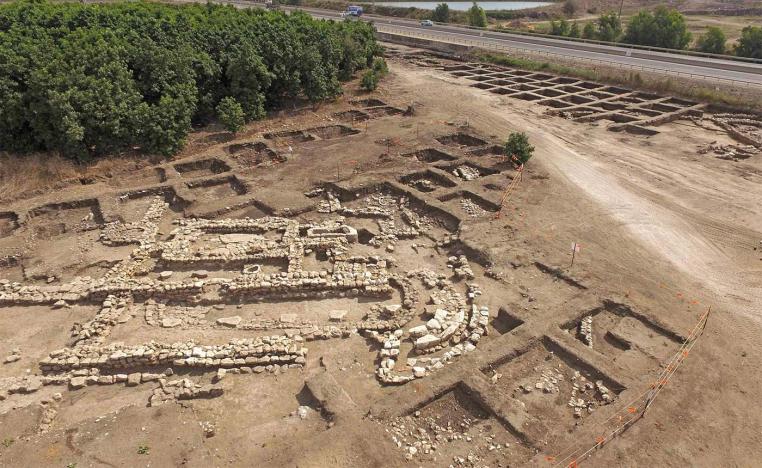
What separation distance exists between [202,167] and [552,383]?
21193 millimetres

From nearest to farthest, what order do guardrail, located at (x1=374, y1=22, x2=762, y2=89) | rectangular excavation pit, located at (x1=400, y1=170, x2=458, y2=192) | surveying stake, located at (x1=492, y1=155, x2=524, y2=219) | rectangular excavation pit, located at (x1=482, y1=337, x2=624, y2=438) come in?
rectangular excavation pit, located at (x1=482, y1=337, x2=624, y2=438) < surveying stake, located at (x1=492, y1=155, x2=524, y2=219) < rectangular excavation pit, located at (x1=400, y1=170, x2=458, y2=192) < guardrail, located at (x1=374, y1=22, x2=762, y2=89)

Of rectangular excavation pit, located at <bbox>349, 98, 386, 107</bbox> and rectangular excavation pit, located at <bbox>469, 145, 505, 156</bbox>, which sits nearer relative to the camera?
rectangular excavation pit, located at <bbox>469, 145, 505, 156</bbox>

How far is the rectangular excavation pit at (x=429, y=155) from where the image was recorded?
26781 millimetres

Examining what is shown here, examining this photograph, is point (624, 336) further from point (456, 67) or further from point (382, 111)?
point (456, 67)

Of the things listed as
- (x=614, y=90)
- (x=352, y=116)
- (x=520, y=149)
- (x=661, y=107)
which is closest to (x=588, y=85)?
(x=614, y=90)

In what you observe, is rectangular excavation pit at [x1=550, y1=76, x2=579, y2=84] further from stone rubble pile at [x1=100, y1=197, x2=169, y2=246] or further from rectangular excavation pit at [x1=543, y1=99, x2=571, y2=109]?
stone rubble pile at [x1=100, y1=197, x2=169, y2=246]

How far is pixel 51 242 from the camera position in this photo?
18.9m

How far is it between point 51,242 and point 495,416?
18.3 m

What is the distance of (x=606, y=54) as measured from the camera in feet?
163

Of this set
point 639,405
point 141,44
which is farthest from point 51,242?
point 639,405

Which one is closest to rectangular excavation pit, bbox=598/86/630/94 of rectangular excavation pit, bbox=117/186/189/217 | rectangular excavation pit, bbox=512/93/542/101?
rectangular excavation pit, bbox=512/93/542/101

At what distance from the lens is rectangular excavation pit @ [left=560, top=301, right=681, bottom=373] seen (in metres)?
13.1

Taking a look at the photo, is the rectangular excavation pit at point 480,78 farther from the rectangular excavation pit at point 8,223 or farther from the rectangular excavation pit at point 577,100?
the rectangular excavation pit at point 8,223

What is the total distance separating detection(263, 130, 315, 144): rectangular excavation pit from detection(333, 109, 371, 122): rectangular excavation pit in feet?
14.3
